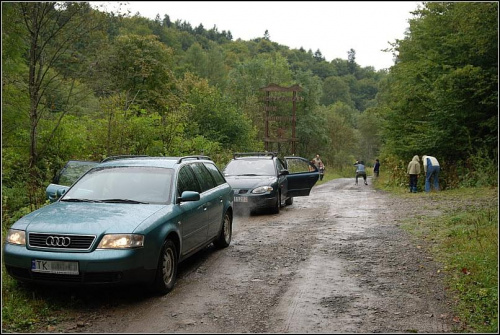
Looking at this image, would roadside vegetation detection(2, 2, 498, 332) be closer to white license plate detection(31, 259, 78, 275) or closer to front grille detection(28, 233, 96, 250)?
white license plate detection(31, 259, 78, 275)

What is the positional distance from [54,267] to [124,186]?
188 cm

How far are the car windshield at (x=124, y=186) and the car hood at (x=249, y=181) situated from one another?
6642 millimetres

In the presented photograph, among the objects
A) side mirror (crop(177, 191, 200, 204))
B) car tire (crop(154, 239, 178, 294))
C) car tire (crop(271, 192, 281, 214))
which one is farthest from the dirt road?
car tire (crop(271, 192, 281, 214))

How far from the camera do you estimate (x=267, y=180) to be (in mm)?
13969

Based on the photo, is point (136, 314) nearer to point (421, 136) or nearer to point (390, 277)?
point (390, 277)

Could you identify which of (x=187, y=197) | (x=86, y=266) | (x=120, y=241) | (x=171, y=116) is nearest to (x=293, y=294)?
(x=187, y=197)

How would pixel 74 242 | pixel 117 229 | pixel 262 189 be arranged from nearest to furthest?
pixel 74 242, pixel 117 229, pixel 262 189

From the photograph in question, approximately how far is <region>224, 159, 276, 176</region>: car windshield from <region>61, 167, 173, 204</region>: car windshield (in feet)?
25.1

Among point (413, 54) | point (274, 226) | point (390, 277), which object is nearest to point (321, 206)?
point (274, 226)

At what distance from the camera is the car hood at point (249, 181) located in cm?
1370

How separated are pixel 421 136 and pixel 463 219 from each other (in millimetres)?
12947

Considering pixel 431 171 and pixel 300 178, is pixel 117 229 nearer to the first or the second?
pixel 300 178

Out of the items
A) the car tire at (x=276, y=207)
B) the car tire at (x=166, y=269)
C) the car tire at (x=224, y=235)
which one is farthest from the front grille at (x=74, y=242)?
the car tire at (x=276, y=207)

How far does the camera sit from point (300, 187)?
16.2 meters
